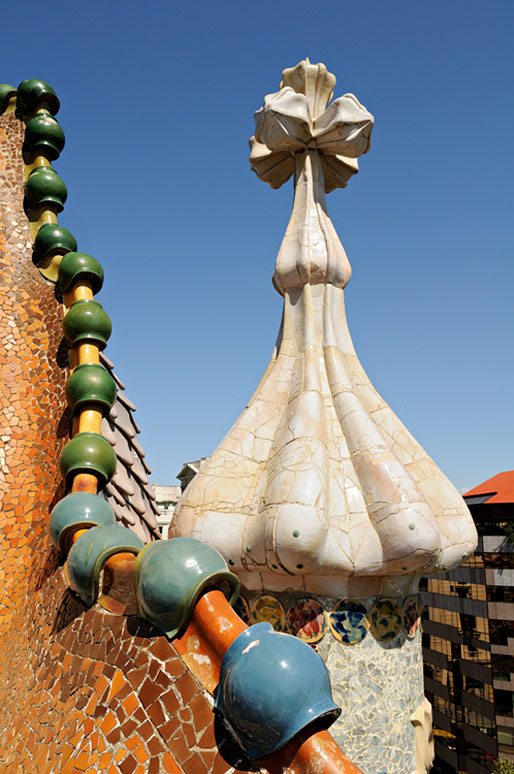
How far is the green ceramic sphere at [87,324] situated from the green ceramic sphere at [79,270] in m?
0.21

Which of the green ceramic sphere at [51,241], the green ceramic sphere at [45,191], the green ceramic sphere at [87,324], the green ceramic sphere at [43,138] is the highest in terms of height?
the green ceramic sphere at [43,138]

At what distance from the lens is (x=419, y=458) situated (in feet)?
18.1

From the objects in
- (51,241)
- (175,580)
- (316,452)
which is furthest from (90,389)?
(316,452)

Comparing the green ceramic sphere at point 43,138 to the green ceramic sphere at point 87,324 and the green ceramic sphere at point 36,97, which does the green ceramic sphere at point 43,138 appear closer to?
the green ceramic sphere at point 36,97

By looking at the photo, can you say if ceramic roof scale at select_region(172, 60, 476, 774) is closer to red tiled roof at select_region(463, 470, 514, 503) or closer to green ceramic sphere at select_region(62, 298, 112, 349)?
green ceramic sphere at select_region(62, 298, 112, 349)

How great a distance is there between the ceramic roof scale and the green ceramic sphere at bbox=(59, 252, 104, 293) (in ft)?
6.87

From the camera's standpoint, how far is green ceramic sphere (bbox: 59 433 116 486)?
285cm

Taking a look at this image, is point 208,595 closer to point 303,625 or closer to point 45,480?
point 45,480

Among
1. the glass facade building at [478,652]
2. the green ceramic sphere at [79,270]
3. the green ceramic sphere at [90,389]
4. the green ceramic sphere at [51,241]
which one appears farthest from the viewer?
the glass facade building at [478,652]

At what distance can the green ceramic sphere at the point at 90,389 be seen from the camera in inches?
120

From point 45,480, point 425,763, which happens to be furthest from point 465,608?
point 45,480

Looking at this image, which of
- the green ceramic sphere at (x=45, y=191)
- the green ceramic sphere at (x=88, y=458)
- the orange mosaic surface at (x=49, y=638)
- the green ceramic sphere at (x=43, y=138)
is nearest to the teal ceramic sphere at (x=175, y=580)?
the orange mosaic surface at (x=49, y=638)

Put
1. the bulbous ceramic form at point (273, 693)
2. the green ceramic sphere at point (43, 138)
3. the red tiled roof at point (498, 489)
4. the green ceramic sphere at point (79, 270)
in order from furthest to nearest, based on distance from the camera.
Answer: the red tiled roof at point (498, 489) < the green ceramic sphere at point (43, 138) < the green ceramic sphere at point (79, 270) < the bulbous ceramic form at point (273, 693)

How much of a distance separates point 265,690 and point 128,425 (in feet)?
9.88
